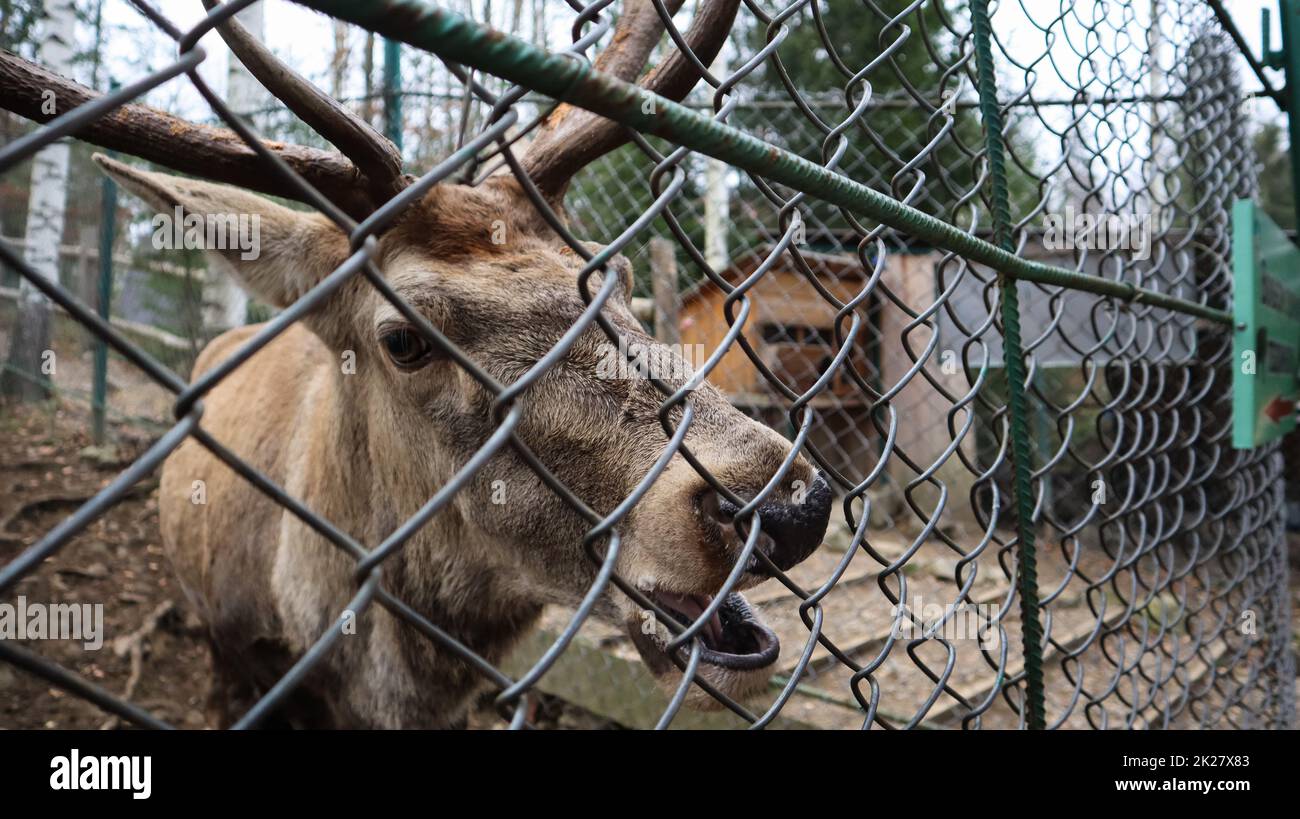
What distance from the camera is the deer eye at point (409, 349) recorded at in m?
1.95

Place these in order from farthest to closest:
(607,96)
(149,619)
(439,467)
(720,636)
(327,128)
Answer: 1. (149,619)
2. (439,467)
3. (720,636)
4. (327,128)
5. (607,96)

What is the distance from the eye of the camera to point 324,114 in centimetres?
143

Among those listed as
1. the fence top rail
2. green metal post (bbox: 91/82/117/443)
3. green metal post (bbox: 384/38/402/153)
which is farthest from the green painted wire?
green metal post (bbox: 91/82/117/443)

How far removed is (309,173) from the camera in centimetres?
169

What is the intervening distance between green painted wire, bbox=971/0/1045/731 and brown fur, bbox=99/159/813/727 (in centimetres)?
77

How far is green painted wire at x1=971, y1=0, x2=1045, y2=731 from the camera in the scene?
6.15ft

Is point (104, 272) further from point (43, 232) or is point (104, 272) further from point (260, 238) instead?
point (260, 238)

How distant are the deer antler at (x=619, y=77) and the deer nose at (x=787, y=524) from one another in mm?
888

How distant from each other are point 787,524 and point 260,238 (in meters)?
1.75

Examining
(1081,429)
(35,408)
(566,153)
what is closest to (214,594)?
(566,153)

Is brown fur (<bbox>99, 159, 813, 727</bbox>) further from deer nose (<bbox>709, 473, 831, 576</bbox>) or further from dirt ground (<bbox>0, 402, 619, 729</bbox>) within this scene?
dirt ground (<bbox>0, 402, 619, 729</bbox>)

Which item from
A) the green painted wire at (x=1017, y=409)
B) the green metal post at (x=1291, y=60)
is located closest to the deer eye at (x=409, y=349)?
the green painted wire at (x=1017, y=409)

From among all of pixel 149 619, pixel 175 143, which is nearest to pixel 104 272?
pixel 149 619
